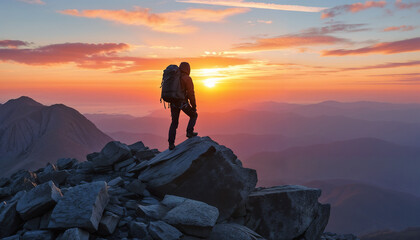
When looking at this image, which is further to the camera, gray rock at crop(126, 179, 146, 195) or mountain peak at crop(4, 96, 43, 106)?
mountain peak at crop(4, 96, 43, 106)

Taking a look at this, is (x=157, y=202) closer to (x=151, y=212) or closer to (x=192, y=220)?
(x=151, y=212)

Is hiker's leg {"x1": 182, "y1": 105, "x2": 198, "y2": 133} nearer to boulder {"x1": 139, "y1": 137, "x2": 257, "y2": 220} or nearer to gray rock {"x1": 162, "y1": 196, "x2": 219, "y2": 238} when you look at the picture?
boulder {"x1": 139, "y1": 137, "x2": 257, "y2": 220}

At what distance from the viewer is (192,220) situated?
1002 centimetres

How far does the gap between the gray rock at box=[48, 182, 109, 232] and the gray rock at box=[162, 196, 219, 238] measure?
2283mm

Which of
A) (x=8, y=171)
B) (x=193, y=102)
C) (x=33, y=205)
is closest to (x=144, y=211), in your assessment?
(x=33, y=205)

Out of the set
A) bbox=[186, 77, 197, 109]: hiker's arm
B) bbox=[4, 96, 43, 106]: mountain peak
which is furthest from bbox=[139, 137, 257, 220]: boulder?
bbox=[4, 96, 43, 106]: mountain peak

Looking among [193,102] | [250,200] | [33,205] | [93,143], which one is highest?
[193,102]

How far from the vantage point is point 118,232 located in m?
9.74

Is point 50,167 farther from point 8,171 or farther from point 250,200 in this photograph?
point 8,171

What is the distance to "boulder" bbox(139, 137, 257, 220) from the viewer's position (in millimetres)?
13688

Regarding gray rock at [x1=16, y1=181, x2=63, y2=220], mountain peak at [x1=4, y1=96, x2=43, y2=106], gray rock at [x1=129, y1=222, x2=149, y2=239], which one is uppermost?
gray rock at [x1=16, y1=181, x2=63, y2=220]

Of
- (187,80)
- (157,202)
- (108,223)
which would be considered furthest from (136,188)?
(187,80)

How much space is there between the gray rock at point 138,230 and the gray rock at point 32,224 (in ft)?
10.1

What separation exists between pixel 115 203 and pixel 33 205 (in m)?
2.69
